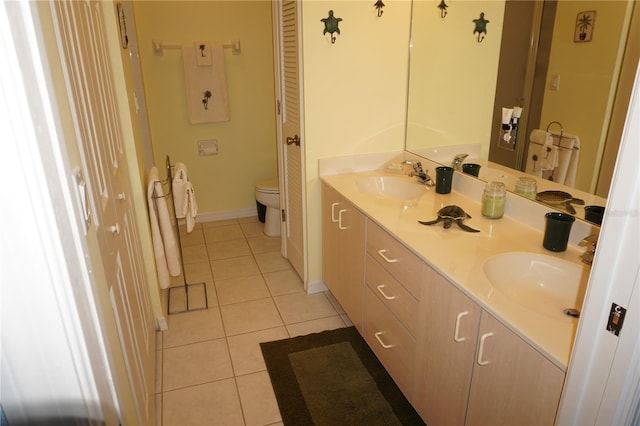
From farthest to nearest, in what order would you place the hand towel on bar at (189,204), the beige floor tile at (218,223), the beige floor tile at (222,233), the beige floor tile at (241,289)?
1. the beige floor tile at (218,223)
2. the beige floor tile at (222,233)
3. the beige floor tile at (241,289)
4. the hand towel on bar at (189,204)

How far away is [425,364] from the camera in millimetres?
1651

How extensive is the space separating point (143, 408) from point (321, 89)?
183 cm

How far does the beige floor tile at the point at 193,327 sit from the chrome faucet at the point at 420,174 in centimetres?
146

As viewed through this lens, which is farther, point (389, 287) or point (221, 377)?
point (221, 377)

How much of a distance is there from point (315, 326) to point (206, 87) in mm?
2351

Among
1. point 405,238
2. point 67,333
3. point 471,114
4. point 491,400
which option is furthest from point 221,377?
point 471,114

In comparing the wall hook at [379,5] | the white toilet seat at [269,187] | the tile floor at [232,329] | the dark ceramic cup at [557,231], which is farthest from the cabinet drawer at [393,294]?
the white toilet seat at [269,187]

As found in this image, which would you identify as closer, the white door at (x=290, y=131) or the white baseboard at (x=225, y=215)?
the white door at (x=290, y=131)

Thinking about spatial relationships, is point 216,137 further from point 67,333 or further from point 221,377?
point 67,333

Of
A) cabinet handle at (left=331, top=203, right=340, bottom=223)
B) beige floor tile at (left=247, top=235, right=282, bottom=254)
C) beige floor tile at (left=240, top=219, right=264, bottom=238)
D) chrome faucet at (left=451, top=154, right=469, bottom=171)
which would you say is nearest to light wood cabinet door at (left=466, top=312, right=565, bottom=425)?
chrome faucet at (left=451, top=154, right=469, bottom=171)

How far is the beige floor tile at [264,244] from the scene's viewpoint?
11.8ft

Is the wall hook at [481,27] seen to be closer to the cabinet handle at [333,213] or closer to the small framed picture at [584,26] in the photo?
the small framed picture at [584,26]

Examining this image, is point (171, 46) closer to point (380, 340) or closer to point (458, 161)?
point (458, 161)

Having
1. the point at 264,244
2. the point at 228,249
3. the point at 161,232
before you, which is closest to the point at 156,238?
the point at 161,232
